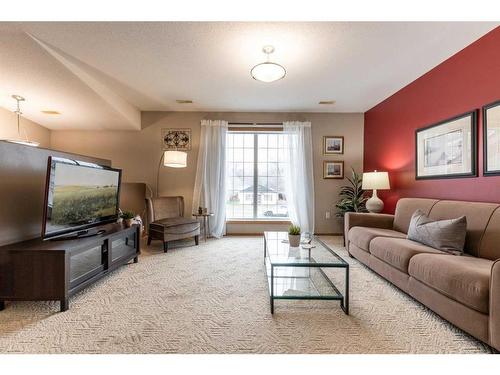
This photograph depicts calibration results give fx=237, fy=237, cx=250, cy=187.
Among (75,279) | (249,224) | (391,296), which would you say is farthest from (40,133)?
(391,296)

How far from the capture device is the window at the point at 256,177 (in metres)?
4.87

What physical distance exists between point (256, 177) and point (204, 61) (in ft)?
8.38

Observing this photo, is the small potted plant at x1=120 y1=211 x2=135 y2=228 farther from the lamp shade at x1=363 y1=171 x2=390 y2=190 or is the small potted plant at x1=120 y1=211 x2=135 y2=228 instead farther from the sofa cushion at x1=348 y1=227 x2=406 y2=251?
the lamp shade at x1=363 y1=171 x2=390 y2=190

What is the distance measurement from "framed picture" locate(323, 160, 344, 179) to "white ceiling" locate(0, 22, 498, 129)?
1.18m

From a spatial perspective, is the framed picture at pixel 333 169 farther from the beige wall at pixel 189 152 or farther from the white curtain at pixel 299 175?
the white curtain at pixel 299 175

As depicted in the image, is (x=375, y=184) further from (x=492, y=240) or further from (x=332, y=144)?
(x=492, y=240)

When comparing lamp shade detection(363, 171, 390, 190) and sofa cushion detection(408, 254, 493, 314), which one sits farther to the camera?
lamp shade detection(363, 171, 390, 190)

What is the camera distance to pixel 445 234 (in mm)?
2111

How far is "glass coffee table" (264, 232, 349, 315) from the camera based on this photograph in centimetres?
188

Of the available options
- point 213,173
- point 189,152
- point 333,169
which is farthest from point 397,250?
point 189,152

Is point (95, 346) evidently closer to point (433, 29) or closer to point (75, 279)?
point (75, 279)

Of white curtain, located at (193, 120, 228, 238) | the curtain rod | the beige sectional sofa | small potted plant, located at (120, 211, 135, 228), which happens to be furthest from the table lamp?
small potted plant, located at (120, 211, 135, 228)
